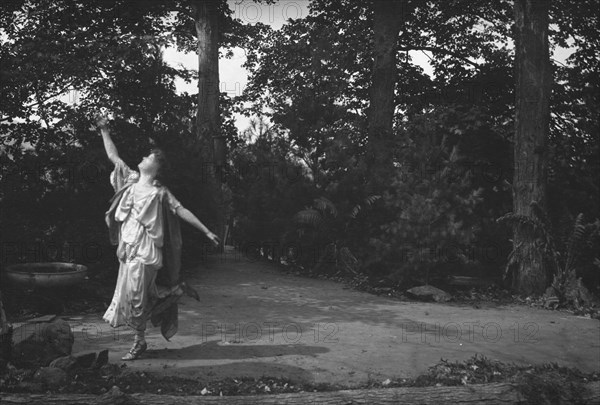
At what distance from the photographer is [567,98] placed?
59.6 feet

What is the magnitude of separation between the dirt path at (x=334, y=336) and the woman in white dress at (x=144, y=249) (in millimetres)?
492

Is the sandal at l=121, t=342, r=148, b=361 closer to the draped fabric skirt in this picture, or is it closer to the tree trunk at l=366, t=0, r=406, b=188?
the draped fabric skirt

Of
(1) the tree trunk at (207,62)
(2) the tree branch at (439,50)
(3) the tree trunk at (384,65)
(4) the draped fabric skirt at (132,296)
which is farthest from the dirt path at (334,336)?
(2) the tree branch at (439,50)

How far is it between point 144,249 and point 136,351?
1156mm

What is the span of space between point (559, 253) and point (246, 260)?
26.9 feet

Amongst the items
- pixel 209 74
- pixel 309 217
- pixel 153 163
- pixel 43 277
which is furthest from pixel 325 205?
pixel 153 163

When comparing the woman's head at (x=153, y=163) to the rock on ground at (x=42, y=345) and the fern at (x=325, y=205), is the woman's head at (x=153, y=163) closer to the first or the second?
the rock on ground at (x=42, y=345)

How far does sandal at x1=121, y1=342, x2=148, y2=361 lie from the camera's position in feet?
23.7

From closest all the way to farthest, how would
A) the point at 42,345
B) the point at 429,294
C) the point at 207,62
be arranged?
1. the point at 42,345
2. the point at 429,294
3. the point at 207,62

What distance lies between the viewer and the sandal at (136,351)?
722 cm

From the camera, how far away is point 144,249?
7246 mm

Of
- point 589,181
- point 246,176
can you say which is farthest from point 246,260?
point 589,181

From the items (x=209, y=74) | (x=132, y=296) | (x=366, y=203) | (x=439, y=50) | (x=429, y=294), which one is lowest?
(x=429, y=294)

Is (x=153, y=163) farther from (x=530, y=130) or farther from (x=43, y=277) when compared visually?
(x=530, y=130)
